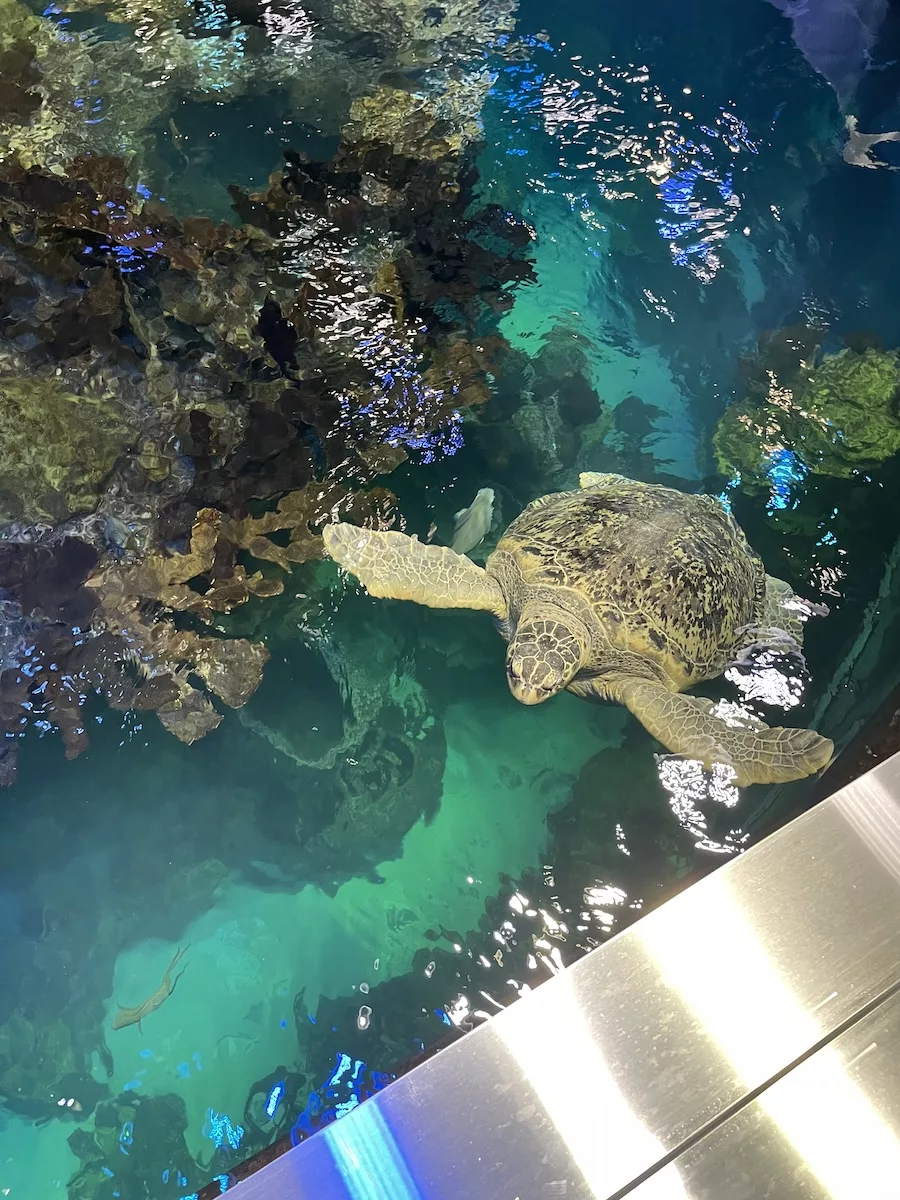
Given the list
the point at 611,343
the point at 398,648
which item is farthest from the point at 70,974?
the point at 611,343

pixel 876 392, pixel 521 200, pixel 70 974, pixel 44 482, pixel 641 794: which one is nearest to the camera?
pixel 70 974

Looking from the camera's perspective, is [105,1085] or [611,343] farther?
[611,343]

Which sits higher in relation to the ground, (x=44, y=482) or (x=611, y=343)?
(x=611, y=343)

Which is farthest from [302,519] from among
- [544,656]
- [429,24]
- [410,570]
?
[429,24]

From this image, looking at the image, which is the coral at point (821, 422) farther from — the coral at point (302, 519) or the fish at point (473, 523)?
the coral at point (302, 519)

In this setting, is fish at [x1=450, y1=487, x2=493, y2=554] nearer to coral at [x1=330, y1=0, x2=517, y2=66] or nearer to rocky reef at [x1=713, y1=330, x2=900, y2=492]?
rocky reef at [x1=713, y1=330, x2=900, y2=492]

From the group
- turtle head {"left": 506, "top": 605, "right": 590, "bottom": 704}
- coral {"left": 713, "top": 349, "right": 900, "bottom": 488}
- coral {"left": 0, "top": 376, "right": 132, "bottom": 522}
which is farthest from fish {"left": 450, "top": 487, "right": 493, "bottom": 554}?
coral {"left": 0, "top": 376, "right": 132, "bottom": 522}

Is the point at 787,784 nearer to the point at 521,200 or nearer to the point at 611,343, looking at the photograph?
the point at 611,343

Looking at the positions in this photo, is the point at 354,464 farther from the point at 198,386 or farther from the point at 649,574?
the point at 649,574

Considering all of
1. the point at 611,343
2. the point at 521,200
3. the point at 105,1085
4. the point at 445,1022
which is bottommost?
the point at 105,1085
